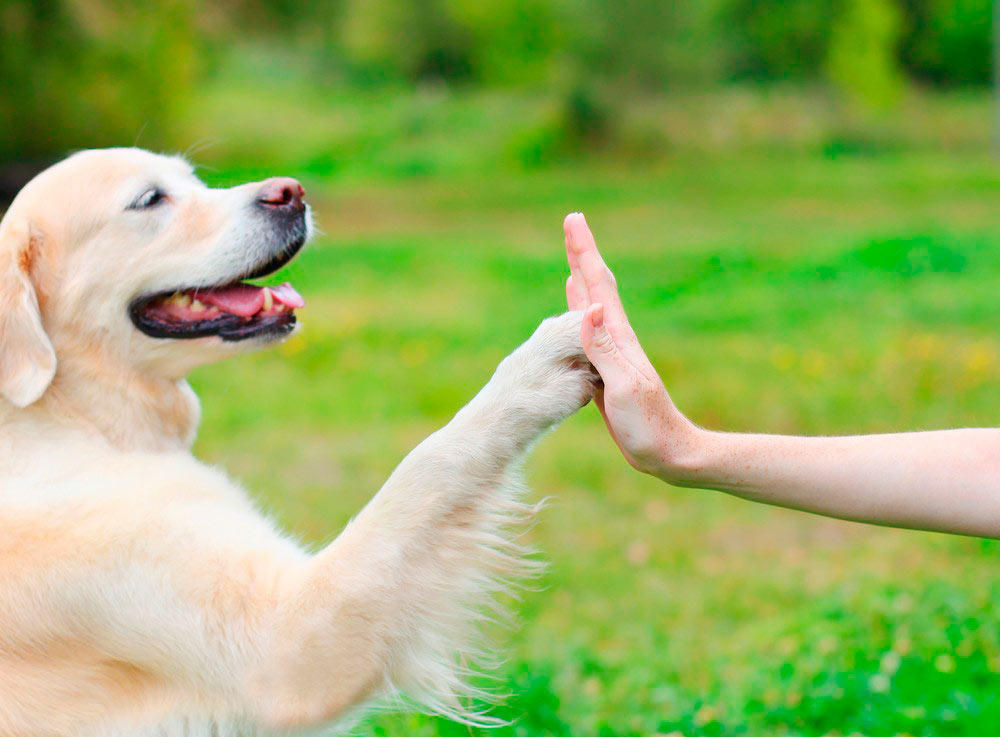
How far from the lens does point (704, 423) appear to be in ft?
25.6

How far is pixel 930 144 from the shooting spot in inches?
1058

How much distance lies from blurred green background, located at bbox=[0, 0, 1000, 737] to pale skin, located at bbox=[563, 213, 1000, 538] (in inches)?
54.6

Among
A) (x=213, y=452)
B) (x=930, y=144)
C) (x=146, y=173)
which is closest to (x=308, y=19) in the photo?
(x=930, y=144)

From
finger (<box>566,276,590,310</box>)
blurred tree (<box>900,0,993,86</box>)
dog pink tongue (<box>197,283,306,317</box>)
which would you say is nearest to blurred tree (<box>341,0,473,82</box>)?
blurred tree (<box>900,0,993,86</box>)

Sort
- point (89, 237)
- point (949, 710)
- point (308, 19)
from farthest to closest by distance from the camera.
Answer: point (308, 19) → point (949, 710) → point (89, 237)

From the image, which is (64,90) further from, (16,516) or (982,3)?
(982,3)

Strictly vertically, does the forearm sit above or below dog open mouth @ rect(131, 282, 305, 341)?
above

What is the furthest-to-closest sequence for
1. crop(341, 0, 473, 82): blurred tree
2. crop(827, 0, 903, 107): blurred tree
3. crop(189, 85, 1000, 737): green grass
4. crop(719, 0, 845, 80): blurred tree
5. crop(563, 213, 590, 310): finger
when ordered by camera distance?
crop(341, 0, 473, 82): blurred tree < crop(719, 0, 845, 80): blurred tree < crop(827, 0, 903, 107): blurred tree < crop(189, 85, 1000, 737): green grass < crop(563, 213, 590, 310): finger

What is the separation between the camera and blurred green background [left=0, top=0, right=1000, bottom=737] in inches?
174

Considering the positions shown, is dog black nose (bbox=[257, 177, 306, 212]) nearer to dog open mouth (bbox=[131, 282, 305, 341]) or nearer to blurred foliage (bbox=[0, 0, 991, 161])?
dog open mouth (bbox=[131, 282, 305, 341])

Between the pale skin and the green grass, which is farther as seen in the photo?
the green grass

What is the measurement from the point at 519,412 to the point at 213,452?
543cm

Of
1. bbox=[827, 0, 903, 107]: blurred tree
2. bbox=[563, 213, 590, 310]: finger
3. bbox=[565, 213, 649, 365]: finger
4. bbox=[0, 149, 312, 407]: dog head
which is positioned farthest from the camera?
bbox=[827, 0, 903, 107]: blurred tree

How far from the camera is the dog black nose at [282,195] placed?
3.26 m
